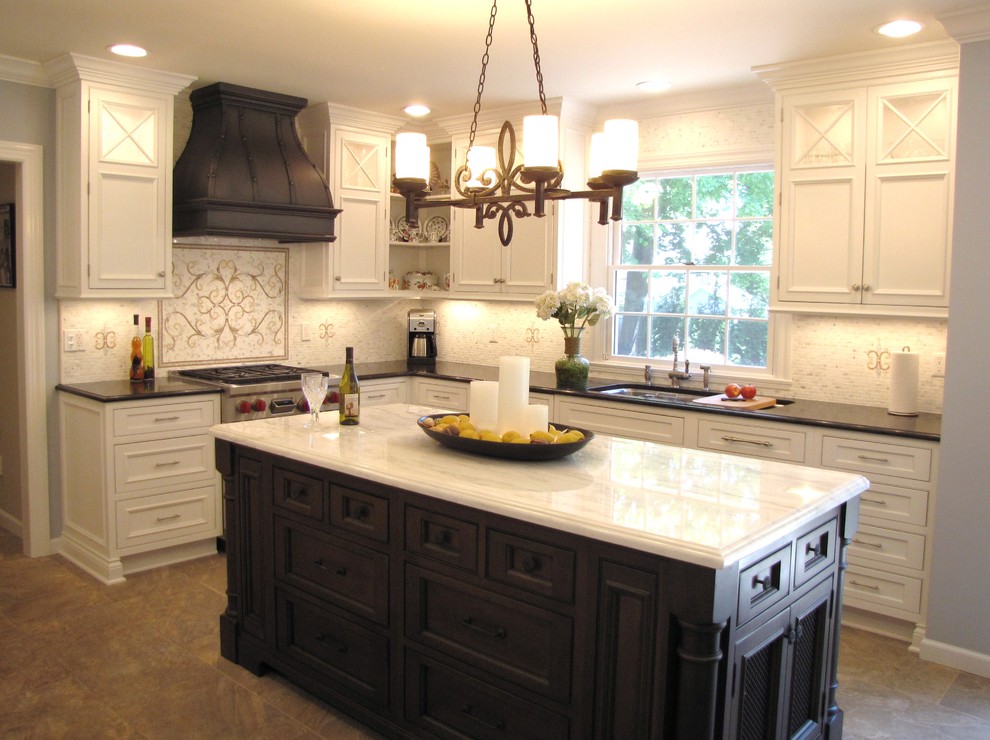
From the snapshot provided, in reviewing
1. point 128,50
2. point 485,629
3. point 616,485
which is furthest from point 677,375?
point 128,50

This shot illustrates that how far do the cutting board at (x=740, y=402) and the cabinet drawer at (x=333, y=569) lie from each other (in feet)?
7.00

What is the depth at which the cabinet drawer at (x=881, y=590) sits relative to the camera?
12.0ft

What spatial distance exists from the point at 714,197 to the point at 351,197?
7.34ft

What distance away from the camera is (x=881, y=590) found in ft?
12.2

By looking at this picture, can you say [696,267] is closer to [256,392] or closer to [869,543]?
[869,543]

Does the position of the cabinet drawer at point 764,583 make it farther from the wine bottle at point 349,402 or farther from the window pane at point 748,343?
the window pane at point 748,343

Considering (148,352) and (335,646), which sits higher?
(148,352)

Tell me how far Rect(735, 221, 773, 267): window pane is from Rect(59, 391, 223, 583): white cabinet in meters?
3.02

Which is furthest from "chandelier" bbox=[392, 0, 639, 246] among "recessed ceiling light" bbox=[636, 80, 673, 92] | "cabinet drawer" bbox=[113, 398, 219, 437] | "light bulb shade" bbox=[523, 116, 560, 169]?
"cabinet drawer" bbox=[113, 398, 219, 437]

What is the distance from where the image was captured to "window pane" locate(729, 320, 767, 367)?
4.77m

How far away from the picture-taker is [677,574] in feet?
6.46

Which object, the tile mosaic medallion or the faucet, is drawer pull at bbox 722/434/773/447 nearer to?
the faucet

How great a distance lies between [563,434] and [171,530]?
8.72 ft

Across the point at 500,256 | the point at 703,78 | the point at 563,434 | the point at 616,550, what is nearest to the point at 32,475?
the point at 500,256
